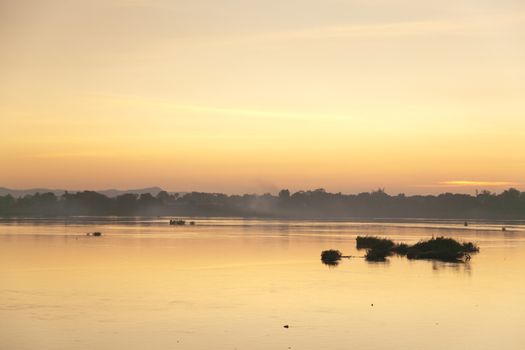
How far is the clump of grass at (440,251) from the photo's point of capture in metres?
78.2

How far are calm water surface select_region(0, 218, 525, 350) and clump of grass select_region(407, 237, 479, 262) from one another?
4236 millimetres

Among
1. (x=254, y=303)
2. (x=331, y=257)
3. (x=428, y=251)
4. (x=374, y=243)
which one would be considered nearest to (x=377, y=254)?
(x=428, y=251)

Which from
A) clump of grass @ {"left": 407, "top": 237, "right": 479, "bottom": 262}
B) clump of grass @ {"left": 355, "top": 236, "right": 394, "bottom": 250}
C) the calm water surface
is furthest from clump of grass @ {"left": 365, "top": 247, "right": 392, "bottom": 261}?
clump of grass @ {"left": 355, "top": 236, "right": 394, "bottom": 250}

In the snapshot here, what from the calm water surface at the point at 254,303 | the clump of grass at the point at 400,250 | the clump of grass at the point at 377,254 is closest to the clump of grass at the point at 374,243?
the clump of grass at the point at 400,250

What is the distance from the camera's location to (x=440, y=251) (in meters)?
79.7

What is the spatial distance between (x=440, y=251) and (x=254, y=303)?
4172cm

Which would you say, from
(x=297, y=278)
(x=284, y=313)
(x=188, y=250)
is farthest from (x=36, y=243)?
(x=284, y=313)

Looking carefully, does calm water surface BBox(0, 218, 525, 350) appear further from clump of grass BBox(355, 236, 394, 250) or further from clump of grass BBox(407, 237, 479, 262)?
clump of grass BBox(355, 236, 394, 250)

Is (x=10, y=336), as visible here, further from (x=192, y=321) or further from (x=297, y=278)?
(x=297, y=278)

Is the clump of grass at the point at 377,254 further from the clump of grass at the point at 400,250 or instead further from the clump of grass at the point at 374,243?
the clump of grass at the point at 400,250

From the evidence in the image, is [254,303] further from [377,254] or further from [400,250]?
[400,250]

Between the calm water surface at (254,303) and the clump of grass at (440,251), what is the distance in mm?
4236

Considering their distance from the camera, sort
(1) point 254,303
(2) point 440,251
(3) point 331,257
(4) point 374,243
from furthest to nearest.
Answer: (4) point 374,243
(2) point 440,251
(3) point 331,257
(1) point 254,303

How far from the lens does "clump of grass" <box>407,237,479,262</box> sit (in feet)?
257
